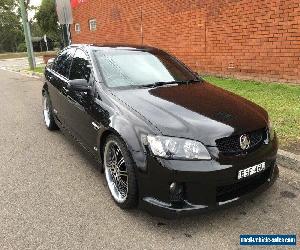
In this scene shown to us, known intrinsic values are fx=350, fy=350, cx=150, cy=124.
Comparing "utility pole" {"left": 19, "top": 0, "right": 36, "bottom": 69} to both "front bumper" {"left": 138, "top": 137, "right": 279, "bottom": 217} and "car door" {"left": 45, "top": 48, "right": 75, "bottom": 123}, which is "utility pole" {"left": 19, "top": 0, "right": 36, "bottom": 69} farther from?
"front bumper" {"left": 138, "top": 137, "right": 279, "bottom": 217}

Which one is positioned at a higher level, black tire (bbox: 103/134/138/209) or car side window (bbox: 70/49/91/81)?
car side window (bbox: 70/49/91/81)

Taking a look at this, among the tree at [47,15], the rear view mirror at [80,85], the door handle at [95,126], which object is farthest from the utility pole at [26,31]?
the tree at [47,15]

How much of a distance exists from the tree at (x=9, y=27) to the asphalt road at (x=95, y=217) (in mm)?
65091

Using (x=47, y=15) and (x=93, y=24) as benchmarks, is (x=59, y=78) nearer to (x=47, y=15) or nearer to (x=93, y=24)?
(x=93, y=24)

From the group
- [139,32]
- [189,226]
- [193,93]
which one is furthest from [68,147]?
[139,32]

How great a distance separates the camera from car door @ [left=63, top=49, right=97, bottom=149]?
4066 mm

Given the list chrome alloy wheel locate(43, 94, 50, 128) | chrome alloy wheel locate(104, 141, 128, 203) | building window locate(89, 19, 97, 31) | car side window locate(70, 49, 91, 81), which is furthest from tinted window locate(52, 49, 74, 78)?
building window locate(89, 19, 97, 31)

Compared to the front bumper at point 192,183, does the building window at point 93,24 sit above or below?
above

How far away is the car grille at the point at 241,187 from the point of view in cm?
305

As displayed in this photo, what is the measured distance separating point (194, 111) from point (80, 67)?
1.96 m

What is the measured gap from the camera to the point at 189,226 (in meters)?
3.21

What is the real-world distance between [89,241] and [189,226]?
91cm

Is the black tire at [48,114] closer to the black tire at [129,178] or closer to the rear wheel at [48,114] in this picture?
the rear wheel at [48,114]

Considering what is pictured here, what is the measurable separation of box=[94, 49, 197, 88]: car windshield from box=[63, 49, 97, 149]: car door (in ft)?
0.72
